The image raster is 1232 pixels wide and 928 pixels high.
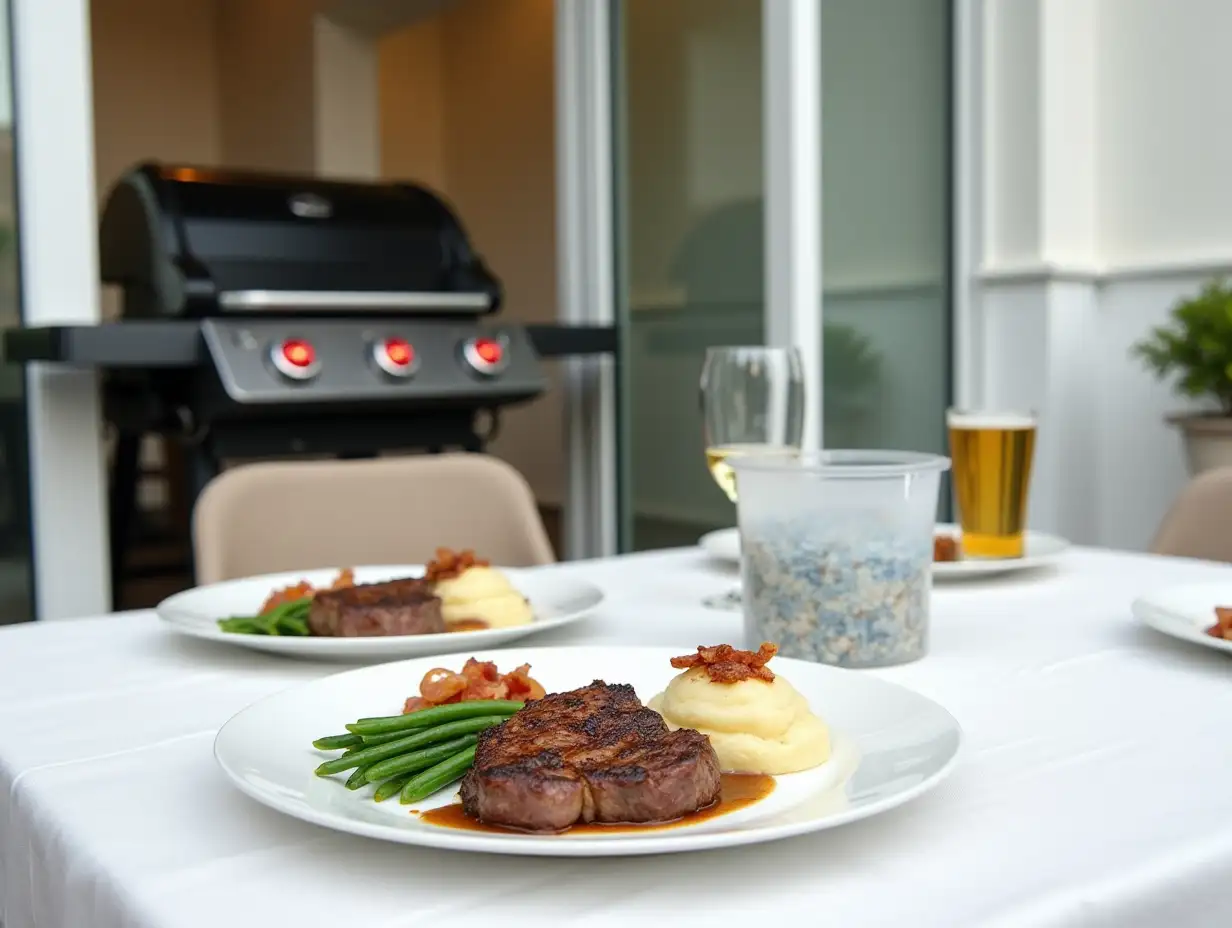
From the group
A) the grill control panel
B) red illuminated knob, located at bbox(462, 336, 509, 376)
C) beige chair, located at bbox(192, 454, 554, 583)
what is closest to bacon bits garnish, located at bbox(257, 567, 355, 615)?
beige chair, located at bbox(192, 454, 554, 583)

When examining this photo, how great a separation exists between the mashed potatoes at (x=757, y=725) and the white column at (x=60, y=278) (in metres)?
1.89

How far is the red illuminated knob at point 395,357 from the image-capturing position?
8.16ft

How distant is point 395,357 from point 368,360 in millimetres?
55

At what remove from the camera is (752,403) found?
1052 millimetres

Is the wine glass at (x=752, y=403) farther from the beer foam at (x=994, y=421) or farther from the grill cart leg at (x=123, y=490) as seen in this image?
the grill cart leg at (x=123, y=490)

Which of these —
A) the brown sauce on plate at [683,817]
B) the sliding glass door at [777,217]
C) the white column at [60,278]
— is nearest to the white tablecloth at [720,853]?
the brown sauce on plate at [683,817]

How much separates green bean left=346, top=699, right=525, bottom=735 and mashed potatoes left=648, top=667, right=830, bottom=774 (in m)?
0.08

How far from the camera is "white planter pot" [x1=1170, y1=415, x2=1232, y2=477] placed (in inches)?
93.3

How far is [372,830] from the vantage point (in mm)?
457

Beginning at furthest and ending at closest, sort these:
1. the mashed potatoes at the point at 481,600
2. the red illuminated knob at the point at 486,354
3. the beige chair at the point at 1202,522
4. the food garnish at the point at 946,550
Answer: the red illuminated knob at the point at 486,354 < the beige chair at the point at 1202,522 < the food garnish at the point at 946,550 < the mashed potatoes at the point at 481,600

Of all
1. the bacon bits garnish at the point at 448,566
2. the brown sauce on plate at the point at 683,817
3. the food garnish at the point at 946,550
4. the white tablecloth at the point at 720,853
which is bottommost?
the white tablecloth at the point at 720,853

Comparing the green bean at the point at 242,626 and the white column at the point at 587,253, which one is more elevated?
the white column at the point at 587,253

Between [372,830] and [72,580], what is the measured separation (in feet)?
6.40

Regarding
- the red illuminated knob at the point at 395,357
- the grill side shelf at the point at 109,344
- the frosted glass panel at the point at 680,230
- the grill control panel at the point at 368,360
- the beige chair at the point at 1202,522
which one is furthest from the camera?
the frosted glass panel at the point at 680,230
